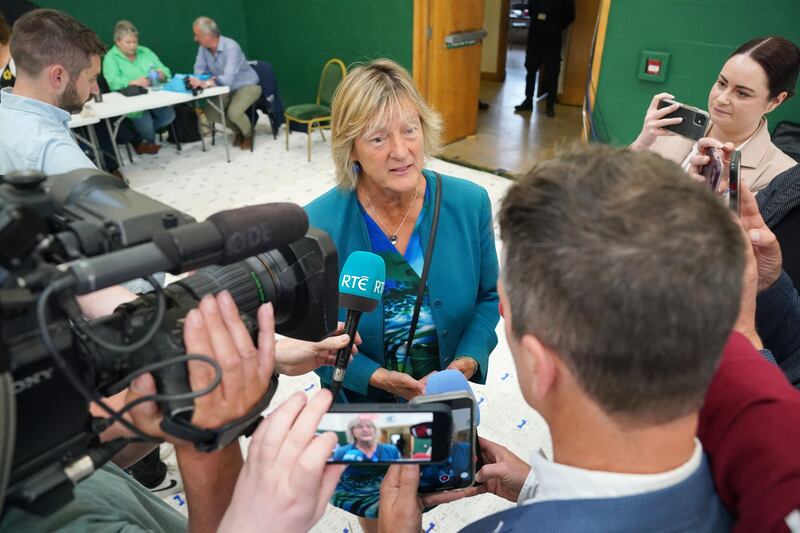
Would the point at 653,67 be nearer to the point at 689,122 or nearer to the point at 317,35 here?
the point at 689,122

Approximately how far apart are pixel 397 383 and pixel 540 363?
0.75 metres

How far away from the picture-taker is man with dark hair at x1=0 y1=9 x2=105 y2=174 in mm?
2137

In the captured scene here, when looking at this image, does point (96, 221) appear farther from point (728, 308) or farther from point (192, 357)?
point (728, 308)

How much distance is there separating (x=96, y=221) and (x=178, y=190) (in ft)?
14.0

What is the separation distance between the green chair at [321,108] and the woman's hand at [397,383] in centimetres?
402

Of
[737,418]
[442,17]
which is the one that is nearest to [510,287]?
[737,418]

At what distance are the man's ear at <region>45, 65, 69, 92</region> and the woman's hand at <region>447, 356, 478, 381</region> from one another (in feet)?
6.98

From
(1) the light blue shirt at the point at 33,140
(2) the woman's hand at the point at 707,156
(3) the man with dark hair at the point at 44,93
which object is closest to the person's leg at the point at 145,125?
(3) the man with dark hair at the point at 44,93

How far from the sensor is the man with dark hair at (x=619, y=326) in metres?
0.54

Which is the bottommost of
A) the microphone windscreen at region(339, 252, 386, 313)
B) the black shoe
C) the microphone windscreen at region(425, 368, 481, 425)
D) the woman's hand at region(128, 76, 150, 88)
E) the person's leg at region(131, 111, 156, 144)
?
the black shoe

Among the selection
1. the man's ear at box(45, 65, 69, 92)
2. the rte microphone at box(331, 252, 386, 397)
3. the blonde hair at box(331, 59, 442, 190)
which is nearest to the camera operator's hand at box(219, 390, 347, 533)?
the rte microphone at box(331, 252, 386, 397)

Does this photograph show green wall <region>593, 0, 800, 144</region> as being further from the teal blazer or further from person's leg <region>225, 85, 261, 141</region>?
person's leg <region>225, 85, 261, 141</region>

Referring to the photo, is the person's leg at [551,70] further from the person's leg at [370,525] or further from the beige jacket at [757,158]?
the person's leg at [370,525]

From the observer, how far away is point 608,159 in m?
0.61
